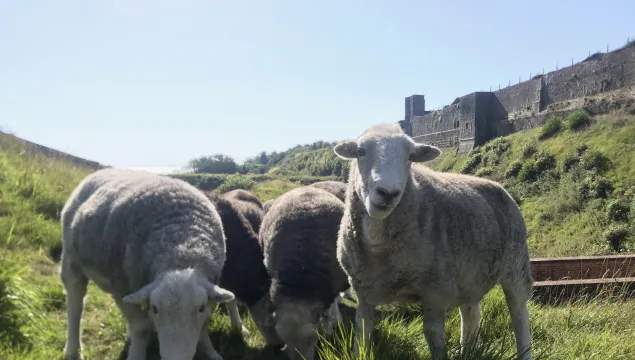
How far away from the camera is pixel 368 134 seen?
10.7ft

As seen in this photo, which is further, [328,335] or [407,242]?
[328,335]

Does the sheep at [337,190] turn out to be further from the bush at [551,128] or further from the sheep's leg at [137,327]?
the bush at [551,128]

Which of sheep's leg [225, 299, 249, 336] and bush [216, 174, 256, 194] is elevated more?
sheep's leg [225, 299, 249, 336]

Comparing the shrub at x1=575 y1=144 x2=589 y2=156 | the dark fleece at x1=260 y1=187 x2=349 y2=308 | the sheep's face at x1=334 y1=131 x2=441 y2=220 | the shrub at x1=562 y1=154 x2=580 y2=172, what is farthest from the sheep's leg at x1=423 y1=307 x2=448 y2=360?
the shrub at x1=575 y1=144 x2=589 y2=156

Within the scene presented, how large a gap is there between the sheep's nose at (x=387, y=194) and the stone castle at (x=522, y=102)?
32504 millimetres

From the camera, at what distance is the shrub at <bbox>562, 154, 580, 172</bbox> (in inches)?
972

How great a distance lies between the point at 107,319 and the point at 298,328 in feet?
6.82

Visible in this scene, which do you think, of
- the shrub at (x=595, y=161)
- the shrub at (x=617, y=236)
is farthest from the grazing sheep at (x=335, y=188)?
the shrub at (x=595, y=161)

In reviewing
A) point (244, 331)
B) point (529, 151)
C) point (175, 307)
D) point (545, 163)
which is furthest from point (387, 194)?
point (529, 151)

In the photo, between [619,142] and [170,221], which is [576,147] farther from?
[170,221]

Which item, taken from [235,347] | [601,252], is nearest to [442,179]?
[235,347]

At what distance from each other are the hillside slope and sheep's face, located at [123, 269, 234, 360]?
671 inches

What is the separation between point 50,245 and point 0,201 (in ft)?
4.30

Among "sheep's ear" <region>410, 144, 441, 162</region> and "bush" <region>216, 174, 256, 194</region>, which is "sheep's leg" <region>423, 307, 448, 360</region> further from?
"bush" <region>216, 174, 256, 194</region>
